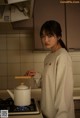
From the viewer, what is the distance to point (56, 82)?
142 cm

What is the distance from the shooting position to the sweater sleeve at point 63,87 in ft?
4.49

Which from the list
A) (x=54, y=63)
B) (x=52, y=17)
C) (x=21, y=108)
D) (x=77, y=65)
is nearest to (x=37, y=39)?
(x=52, y=17)

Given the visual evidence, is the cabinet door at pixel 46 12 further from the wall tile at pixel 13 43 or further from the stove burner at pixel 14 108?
the stove burner at pixel 14 108

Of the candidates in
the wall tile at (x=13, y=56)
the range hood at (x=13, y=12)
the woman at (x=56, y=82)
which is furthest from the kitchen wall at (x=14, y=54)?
the woman at (x=56, y=82)

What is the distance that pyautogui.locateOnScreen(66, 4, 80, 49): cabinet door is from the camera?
7.28ft

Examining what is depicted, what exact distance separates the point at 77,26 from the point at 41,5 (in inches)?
16.6

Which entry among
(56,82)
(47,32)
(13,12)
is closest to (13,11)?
(13,12)

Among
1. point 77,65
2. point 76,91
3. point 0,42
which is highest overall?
point 0,42

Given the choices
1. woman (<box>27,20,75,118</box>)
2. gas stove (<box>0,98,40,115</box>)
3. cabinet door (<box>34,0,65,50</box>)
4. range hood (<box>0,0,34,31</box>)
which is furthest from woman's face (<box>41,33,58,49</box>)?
cabinet door (<box>34,0,65,50</box>)

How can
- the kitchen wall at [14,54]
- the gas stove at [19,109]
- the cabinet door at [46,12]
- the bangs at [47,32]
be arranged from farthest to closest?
1. the kitchen wall at [14,54]
2. the cabinet door at [46,12]
3. the bangs at [47,32]
4. the gas stove at [19,109]

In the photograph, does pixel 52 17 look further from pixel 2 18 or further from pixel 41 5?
pixel 2 18

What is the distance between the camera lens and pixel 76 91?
2.41 meters

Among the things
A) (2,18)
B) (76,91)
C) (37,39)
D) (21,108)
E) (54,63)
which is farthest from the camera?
(76,91)

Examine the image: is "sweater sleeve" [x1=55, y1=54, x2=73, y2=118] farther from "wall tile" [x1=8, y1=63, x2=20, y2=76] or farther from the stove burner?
"wall tile" [x1=8, y1=63, x2=20, y2=76]
